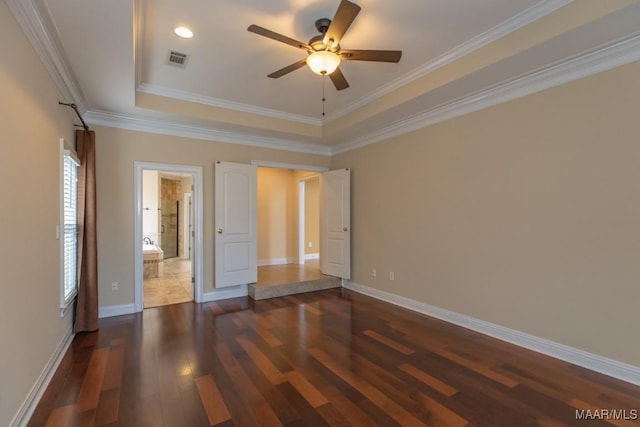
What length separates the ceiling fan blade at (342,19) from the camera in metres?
1.94

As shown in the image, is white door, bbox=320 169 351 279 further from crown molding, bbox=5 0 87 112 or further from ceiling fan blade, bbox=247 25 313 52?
crown molding, bbox=5 0 87 112

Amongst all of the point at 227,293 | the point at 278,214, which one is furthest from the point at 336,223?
the point at 278,214

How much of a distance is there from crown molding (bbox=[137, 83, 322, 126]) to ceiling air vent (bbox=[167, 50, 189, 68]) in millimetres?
737

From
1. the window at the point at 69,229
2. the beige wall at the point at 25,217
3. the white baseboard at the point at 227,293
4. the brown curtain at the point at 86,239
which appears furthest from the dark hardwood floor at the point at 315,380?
the white baseboard at the point at 227,293

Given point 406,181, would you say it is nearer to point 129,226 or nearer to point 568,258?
point 568,258

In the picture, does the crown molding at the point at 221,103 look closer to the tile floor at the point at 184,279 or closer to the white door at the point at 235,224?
the white door at the point at 235,224

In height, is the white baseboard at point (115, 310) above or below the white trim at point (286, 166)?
below

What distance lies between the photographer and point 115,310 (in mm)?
4141

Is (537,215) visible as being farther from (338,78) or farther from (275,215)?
(275,215)

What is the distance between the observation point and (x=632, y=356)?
245 centimetres

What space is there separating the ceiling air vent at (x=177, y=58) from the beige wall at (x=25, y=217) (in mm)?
1067

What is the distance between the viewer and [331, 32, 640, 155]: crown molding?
2475mm

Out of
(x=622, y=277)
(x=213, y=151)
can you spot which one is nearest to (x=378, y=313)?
(x=622, y=277)

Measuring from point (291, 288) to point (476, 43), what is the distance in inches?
168
